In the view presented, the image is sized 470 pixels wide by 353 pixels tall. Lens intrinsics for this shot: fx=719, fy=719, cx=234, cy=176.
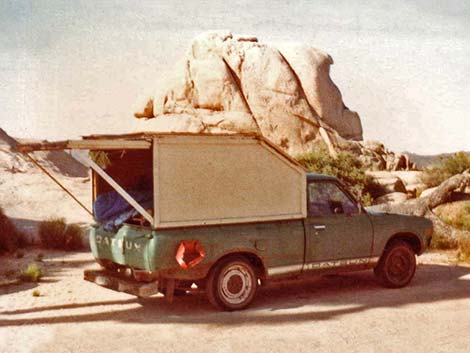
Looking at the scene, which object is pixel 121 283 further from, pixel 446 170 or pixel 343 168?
pixel 446 170

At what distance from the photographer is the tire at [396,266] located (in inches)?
445

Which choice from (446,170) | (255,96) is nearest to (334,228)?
(446,170)

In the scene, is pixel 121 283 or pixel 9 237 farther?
pixel 9 237

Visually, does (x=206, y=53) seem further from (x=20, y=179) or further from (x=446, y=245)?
(x=446, y=245)

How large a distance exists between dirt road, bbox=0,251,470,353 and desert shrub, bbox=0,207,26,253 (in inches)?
181

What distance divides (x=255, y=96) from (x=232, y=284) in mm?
26188

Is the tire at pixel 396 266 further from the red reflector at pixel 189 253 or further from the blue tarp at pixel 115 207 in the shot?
the blue tarp at pixel 115 207

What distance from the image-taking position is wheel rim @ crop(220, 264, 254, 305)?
9.73m

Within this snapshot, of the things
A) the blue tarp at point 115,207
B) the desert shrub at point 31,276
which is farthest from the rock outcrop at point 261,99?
the blue tarp at point 115,207

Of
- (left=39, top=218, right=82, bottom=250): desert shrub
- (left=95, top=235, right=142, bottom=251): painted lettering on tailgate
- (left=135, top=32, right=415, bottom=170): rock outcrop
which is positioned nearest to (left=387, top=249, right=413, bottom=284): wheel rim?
(left=95, top=235, right=142, bottom=251): painted lettering on tailgate

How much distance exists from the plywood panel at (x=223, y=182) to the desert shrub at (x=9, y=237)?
8.51m

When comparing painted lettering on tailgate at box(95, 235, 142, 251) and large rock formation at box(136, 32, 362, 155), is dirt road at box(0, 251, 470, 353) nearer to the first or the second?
painted lettering on tailgate at box(95, 235, 142, 251)

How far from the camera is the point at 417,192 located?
2670 cm

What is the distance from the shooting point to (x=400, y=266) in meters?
11.4
